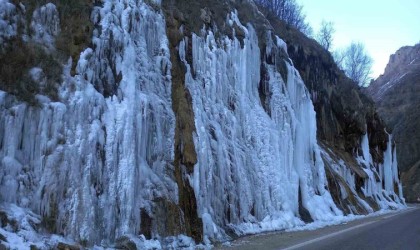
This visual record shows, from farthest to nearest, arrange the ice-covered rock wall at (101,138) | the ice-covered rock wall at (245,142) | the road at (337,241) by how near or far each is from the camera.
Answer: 1. the ice-covered rock wall at (245,142)
2. the road at (337,241)
3. the ice-covered rock wall at (101,138)

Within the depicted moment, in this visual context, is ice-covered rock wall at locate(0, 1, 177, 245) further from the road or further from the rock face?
the rock face

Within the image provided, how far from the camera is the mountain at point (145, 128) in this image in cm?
977

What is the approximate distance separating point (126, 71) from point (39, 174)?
4.00 meters

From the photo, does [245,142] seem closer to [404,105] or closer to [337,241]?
[337,241]

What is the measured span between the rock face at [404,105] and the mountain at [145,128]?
142ft

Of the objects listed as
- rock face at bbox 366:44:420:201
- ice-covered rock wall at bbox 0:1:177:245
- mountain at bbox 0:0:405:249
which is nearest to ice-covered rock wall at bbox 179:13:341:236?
mountain at bbox 0:0:405:249

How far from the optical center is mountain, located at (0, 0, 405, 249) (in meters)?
9.77

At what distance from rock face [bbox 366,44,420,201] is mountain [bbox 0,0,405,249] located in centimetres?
4338

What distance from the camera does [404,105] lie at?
309ft

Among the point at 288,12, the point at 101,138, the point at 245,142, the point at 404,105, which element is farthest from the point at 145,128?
the point at 404,105

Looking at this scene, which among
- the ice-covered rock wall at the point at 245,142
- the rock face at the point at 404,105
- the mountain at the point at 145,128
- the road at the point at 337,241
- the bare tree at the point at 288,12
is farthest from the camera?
the rock face at the point at 404,105

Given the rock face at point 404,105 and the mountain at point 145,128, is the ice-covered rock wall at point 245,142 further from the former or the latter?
the rock face at point 404,105

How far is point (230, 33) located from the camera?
19.3 meters

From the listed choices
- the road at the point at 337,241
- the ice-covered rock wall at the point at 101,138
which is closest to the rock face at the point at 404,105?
the road at the point at 337,241
